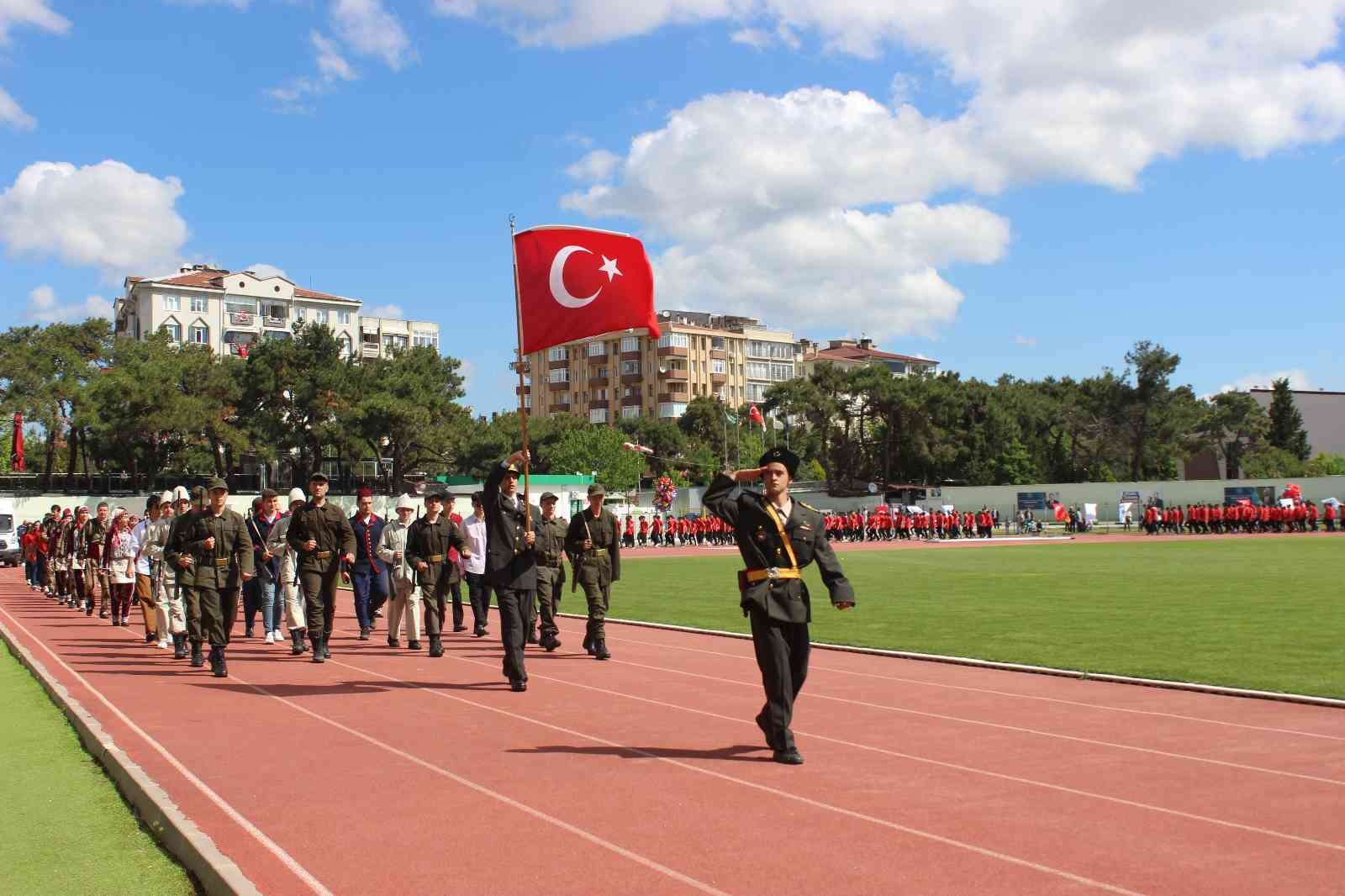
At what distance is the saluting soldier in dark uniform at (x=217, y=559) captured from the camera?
12438 millimetres

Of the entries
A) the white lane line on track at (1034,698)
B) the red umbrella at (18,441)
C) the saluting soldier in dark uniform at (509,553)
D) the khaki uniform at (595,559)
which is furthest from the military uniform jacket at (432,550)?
the red umbrella at (18,441)

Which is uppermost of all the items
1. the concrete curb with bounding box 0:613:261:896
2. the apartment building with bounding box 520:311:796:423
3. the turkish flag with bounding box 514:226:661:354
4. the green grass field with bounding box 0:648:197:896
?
the apartment building with bounding box 520:311:796:423

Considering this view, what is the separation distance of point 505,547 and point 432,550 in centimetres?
361

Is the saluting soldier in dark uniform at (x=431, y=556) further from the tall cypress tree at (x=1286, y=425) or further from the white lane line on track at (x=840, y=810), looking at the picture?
the tall cypress tree at (x=1286, y=425)

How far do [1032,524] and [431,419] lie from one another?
104 ft

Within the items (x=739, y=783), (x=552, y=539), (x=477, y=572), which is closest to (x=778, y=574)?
(x=739, y=783)

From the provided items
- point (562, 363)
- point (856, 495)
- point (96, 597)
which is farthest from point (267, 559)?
point (562, 363)

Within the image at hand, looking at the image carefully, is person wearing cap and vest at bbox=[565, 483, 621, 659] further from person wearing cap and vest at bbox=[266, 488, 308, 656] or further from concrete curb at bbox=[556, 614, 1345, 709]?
person wearing cap and vest at bbox=[266, 488, 308, 656]

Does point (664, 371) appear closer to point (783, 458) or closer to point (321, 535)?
point (321, 535)

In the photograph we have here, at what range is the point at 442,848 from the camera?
5.66 m

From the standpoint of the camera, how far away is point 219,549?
12695 mm

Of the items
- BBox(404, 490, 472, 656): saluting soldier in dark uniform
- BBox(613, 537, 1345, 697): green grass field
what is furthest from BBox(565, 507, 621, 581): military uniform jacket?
BBox(613, 537, 1345, 697): green grass field

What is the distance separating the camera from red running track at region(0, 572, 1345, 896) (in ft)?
17.2

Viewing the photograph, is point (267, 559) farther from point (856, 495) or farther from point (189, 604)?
point (856, 495)
